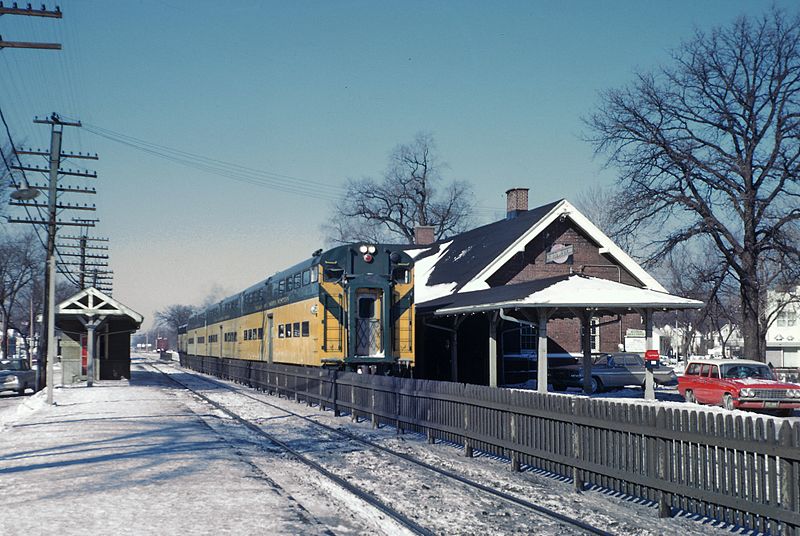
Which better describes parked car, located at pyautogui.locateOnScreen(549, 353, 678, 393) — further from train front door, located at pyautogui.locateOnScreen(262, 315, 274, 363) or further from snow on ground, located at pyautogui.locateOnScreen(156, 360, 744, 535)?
snow on ground, located at pyautogui.locateOnScreen(156, 360, 744, 535)

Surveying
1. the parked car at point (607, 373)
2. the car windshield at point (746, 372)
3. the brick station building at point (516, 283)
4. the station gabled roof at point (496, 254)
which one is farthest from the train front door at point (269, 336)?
the car windshield at point (746, 372)

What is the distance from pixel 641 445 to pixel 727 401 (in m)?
13.3

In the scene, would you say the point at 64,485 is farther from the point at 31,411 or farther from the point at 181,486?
the point at 31,411

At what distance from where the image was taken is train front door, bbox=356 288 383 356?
71.7 ft

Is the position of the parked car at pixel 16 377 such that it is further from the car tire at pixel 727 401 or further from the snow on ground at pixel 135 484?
the car tire at pixel 727 401

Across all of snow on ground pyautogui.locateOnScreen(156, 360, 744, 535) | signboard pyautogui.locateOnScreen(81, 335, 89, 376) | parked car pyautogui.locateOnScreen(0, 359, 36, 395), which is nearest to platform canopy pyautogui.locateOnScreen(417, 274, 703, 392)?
snow on ground pyautogui.locateOnScreen(156, 360, 744, 535)

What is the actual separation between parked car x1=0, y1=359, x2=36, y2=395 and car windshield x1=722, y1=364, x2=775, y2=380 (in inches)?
1023

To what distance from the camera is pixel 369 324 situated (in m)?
22.0

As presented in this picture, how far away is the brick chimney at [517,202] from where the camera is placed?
40125mm

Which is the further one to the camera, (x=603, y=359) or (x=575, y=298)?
(x=603, y=359)

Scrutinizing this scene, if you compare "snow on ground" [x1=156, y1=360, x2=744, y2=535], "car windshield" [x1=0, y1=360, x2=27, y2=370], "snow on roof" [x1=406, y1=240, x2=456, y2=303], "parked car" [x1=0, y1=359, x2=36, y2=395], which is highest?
"snow on roof" [x1=406, y1=240, x2=456, y2=303]

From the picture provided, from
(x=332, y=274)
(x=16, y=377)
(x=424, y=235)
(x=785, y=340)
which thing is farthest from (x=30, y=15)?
(x=785, y=340)

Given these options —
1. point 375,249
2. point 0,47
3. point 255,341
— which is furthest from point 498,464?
point 255,341

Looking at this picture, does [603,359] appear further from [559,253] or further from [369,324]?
[369,324]
